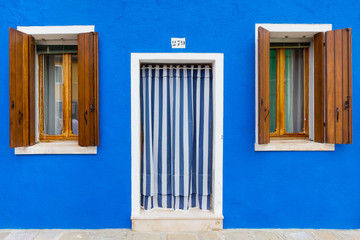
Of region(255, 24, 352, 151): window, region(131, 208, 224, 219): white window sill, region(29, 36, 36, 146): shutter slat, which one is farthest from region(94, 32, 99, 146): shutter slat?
region(255, 24, 352, 151): window

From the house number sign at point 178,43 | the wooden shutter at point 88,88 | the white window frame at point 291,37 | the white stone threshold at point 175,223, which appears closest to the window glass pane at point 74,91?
the wooden shutter at point 88,88

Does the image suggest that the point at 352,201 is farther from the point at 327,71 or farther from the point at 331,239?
the point at 327,71

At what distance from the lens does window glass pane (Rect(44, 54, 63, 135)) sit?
11.4ft

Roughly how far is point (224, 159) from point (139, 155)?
114 centimetres

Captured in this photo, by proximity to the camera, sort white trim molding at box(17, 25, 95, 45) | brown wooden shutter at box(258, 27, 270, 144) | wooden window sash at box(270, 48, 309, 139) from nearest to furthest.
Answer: brown wooden shutter at box(258, 27, 270, 144) → white trim molding at box(17, 25, 95, 45) → wooden window sash at box(270, 48, 309, 139)

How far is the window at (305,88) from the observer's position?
308 cm

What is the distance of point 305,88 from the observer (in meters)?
3.48

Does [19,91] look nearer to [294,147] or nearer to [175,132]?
[175,132]

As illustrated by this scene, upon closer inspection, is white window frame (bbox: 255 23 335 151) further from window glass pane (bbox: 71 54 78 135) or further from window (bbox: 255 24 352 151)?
window glass pane (bbox: 71 54 78 135)

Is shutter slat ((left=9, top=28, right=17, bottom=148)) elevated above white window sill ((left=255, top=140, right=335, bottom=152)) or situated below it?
above

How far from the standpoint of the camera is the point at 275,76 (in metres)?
3.49

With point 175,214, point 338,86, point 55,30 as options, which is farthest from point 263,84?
point 55,30

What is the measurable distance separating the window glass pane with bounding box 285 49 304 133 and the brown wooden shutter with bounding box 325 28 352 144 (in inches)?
16.4

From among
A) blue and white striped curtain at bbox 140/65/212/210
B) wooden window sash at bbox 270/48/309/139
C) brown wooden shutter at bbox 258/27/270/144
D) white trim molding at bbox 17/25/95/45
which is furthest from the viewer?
wooden window sash at bbox 270/48/309/139
